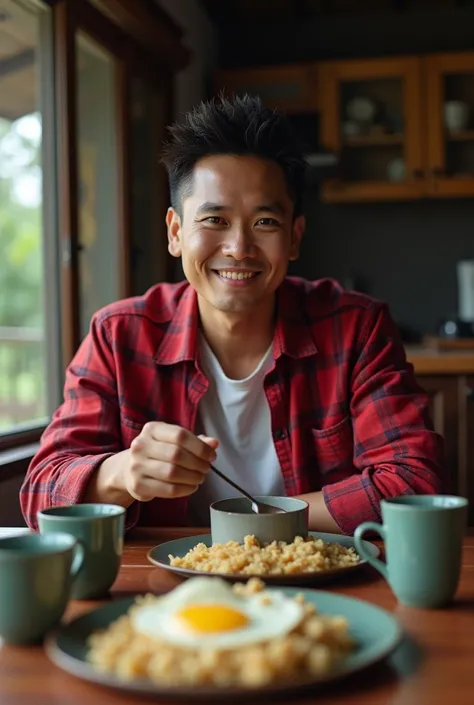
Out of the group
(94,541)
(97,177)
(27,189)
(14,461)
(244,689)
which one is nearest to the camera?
(244,689)

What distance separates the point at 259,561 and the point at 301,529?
11 centimetres

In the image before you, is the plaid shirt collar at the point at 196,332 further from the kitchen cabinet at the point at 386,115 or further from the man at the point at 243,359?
the kitchen cabinet at the point at 386,115

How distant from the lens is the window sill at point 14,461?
2.19 m

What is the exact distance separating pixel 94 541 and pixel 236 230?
0.81 m

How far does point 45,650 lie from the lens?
2.82ft

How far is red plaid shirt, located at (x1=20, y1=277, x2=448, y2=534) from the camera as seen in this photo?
5.33ft

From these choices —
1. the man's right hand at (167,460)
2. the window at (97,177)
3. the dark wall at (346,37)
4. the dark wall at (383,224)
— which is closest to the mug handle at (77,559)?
the man's right hand at (167,460)

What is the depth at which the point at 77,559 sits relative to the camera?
3.08 ft

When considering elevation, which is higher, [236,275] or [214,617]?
[236,275]

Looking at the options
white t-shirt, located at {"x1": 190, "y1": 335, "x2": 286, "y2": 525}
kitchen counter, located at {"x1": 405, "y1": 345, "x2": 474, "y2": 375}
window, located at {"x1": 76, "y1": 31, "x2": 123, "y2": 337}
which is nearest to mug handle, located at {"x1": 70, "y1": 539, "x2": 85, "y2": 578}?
white t-shirt, located at {"x1": 190, "y1": 335, "x2": 286, "y2": 525}

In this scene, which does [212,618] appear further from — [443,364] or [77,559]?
[443,364]

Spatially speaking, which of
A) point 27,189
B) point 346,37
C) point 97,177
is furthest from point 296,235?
point 346,37

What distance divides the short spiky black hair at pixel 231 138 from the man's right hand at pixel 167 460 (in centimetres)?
69

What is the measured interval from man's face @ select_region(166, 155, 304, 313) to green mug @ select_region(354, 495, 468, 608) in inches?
30.9
